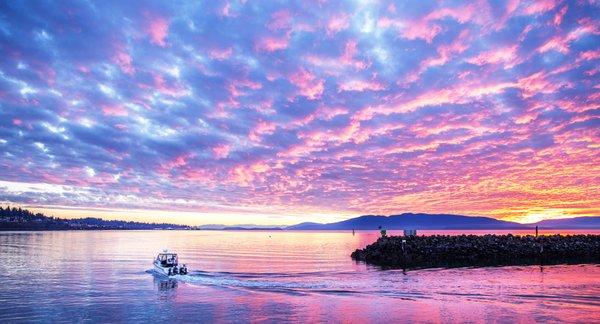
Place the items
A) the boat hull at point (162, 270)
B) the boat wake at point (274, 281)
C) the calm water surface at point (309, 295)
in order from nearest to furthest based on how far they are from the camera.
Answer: the calm water surface at point (309, 295) < the boat wake at point (274, 281) < the boat hull at point (162, 270)

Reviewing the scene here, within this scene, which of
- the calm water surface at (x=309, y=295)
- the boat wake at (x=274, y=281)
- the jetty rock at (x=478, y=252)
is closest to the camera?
the calm water surface at (x=309, y=295)

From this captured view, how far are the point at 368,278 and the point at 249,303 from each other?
17.4 meters

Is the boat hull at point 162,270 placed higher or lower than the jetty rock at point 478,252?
lower

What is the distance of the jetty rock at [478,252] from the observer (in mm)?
62219

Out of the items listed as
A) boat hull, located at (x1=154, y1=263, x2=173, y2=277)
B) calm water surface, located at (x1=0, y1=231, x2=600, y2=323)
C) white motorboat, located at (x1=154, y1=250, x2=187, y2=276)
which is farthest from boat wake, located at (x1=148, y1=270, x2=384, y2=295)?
white motorboat, located at (x1=154, y1=250, x2=187, y2=276)

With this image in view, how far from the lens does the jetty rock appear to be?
62.2 metres

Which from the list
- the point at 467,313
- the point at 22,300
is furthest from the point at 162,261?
the point at 467,313

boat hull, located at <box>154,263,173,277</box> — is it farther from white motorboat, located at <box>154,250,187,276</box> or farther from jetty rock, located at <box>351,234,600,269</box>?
jetty rock, located at <box>351,234,600,269</box>

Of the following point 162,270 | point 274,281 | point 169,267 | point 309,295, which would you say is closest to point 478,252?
point 274,281

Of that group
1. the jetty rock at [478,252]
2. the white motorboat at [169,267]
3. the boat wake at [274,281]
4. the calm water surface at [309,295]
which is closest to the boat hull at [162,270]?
the white motorboat at [169,267]

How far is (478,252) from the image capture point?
68.2 m

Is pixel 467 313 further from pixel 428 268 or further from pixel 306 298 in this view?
pixel 428 268

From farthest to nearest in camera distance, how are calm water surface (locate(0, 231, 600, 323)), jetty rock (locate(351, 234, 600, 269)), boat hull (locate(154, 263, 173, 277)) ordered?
1. jetty rock (locate(351, 234, 600, 269))
2. boat hull (locate(154, 263, 173, 277))
3. calm water surface (locate(0, 231, 600, 323))

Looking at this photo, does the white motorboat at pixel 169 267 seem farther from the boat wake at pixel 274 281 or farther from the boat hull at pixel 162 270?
the boat wake at pixel 274 281
